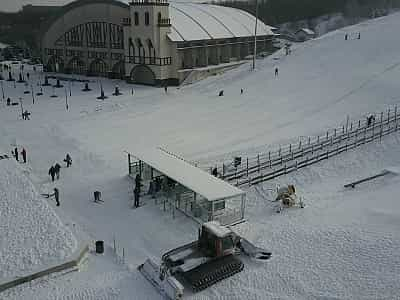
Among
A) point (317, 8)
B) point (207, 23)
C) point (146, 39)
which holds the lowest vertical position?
point (146, 39)

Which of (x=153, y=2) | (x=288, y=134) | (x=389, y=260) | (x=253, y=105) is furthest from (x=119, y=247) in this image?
(x=153, y=2)

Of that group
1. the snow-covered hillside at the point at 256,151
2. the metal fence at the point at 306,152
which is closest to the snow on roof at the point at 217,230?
the snow-covered hillside at the point at 256,151

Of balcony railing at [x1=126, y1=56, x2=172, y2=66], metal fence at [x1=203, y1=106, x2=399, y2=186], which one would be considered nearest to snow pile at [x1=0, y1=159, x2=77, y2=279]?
metal fence at [x1=203, y1=106, x2=399, y2=186]

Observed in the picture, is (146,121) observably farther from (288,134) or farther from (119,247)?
(119,247)

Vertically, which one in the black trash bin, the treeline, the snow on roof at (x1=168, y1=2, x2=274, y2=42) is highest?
the treeline

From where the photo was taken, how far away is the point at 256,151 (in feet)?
80.0

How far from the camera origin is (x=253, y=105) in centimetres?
3538

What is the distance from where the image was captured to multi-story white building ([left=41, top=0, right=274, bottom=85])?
47.8m

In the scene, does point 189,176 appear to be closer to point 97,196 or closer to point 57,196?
point 97,196

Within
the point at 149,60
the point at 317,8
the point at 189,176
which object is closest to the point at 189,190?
the point at 189,176

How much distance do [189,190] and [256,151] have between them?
7576 mm

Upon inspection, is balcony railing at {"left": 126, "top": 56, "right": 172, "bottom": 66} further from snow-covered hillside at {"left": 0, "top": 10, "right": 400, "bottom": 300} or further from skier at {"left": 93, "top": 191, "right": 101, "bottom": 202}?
skier at {"left": 93, "top": 191, "right": 101, "bottom": 202}

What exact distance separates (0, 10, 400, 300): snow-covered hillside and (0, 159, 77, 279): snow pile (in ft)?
3.31

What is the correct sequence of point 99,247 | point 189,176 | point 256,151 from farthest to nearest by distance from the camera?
1. point 256,151
2. point 189,176
3. point 99,247
